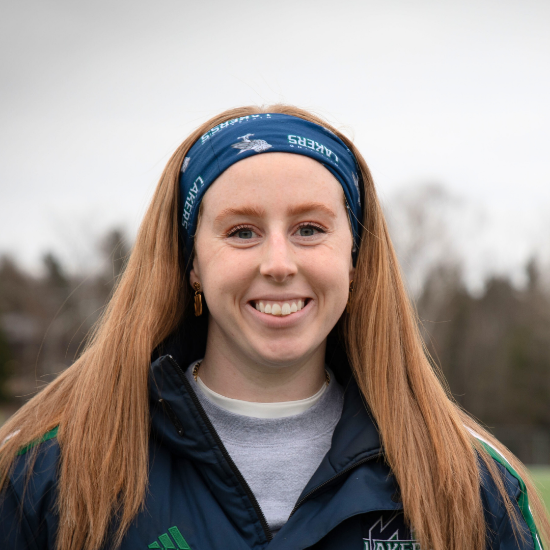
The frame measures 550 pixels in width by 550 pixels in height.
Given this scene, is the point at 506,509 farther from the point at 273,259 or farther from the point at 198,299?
the point at 198,299

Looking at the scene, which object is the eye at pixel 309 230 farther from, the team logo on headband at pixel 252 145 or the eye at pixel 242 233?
the team logo on headband at pixel 252 145

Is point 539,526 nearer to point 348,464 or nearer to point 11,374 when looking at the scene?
point 348,464

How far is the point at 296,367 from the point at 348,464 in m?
0.40

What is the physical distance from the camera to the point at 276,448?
2.07 m

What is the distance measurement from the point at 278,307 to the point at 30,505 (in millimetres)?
1015

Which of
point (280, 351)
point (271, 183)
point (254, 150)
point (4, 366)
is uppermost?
point (254, 150)

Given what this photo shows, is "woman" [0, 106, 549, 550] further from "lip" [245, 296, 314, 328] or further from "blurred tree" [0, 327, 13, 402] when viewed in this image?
"blurred tree" [0, 327, 13, 402]

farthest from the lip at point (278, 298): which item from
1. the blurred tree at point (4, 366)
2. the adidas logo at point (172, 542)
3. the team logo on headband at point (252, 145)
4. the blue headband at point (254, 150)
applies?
the blurred tree at point (4, 366)

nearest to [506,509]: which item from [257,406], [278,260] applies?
[257,406]

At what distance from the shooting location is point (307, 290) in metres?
2.03

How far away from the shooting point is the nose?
1.94 metres

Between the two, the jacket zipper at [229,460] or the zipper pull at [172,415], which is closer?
the jacket zipper at [229,460]

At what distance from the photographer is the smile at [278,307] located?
6.57ft

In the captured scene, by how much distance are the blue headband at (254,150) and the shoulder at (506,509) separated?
1012mm
